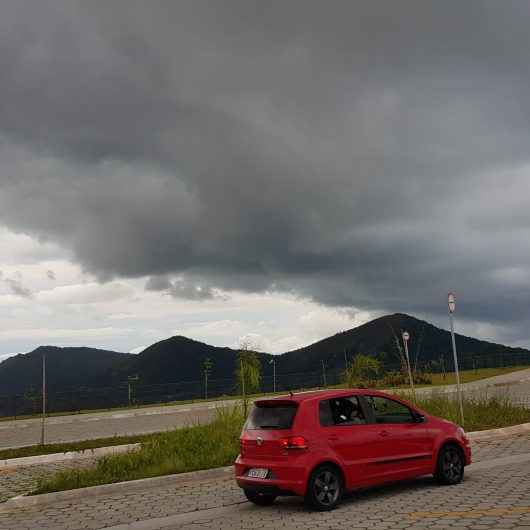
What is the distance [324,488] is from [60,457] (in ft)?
32.3

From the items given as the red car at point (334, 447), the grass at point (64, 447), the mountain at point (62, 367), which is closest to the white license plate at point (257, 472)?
the red car at point (334, 447)

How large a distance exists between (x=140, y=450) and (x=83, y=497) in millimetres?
2469

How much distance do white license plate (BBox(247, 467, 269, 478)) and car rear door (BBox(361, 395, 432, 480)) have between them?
Result: 1587mm

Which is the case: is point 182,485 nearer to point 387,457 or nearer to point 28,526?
point 28,526

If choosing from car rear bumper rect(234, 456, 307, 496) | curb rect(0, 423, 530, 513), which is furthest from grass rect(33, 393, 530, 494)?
car rear bumper rect(234, 456, 307, 496)

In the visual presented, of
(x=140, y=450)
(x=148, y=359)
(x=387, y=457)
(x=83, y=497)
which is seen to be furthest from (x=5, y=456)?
(x=148, y=359)

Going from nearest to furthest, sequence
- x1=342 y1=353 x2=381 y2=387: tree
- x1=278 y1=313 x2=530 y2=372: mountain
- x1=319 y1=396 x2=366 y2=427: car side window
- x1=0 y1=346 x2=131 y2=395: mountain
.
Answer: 1. x1=319 y1=396 x2=366 y2=427: car side window
2. x1=342 y1=353 x2=381 y2=387: tree
3. x1=278 y1=313 x2=530 y2=372: mountain
4. x1=0 y1=346 x2=131 y2=395: mountain

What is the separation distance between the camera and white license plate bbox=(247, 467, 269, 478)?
9062mm

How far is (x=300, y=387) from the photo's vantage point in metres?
46.2

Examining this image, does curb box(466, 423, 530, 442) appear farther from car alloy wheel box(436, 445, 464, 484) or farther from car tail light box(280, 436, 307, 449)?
car tail light box(280, 436, 307, 449)

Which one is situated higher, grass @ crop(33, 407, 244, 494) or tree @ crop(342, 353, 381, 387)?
tree @ crop(342, 353, 381, 387)

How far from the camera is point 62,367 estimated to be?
122125 mm

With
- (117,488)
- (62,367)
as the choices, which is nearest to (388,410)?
(117,488)

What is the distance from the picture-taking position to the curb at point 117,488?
10867mm
